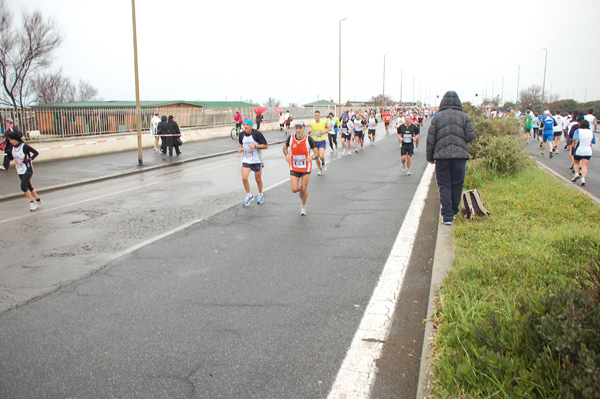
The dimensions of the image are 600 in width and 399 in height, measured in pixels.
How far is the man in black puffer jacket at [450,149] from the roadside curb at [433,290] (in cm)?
49

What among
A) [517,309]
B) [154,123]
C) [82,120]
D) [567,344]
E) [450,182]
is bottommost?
[517,309]

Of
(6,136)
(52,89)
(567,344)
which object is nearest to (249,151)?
(6,136)

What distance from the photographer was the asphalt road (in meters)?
3.37

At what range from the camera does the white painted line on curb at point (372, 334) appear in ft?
10.6

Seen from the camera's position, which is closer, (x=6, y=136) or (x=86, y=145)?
(x=6, y=136)

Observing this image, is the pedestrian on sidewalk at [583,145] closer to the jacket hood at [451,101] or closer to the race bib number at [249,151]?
the jacket hood at [451,101]

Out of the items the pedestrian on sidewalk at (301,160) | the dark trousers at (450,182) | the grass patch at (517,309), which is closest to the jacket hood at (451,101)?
the dark trousers at (450,182)

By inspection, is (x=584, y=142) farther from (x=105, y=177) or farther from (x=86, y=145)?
(x=86, y=145)

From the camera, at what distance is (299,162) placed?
8.95 m

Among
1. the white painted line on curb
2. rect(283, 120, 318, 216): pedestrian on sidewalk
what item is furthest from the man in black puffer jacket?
rect(283, 120, 318, 216): pedestrian on sidewalk

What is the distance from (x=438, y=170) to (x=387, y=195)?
10.7 feet

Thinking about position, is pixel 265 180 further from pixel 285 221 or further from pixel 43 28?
pixel 43 28

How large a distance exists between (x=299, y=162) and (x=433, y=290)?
15.9 feet

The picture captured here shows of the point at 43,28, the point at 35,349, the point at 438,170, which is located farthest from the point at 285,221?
the point at 43,28
